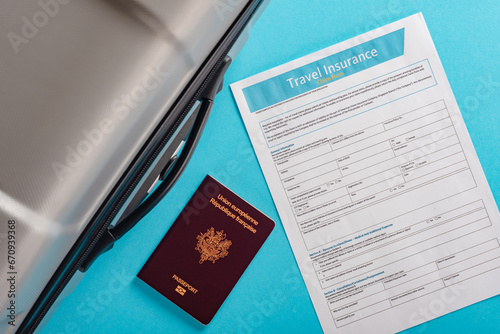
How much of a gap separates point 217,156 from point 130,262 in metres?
0.21

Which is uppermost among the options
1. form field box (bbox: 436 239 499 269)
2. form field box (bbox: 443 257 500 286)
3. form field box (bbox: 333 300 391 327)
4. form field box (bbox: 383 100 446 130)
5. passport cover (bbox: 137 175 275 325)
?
form field box (bbox: 383 100 446 130)

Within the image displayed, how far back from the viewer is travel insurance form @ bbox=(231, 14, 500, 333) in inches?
24.5

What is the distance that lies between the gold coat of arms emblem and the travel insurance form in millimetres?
97

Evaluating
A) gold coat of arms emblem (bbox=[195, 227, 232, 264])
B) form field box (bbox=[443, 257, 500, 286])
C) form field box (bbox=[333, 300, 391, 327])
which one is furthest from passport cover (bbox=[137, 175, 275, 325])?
form field box (bbox=[443, 257, 500, 286])

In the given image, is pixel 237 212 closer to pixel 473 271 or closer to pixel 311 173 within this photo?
pixel 311 173

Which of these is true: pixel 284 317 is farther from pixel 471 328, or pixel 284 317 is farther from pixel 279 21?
pixel 279 21

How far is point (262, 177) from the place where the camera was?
2.06 feet

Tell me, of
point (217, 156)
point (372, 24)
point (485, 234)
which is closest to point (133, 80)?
point (217, 156)

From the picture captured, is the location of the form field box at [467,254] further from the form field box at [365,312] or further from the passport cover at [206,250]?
the passport cover at [206,250]

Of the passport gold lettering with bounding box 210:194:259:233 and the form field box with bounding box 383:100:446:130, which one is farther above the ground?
the form field box with bounding box 383:100:446:130

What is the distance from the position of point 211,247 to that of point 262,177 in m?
0.13

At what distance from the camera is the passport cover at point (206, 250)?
62cm

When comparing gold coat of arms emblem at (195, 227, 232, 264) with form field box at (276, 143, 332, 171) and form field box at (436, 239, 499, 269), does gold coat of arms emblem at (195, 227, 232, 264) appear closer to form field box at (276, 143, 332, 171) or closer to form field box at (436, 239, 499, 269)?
form field box at (276, 143, 332, 171)

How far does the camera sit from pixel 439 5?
63 centimetres
